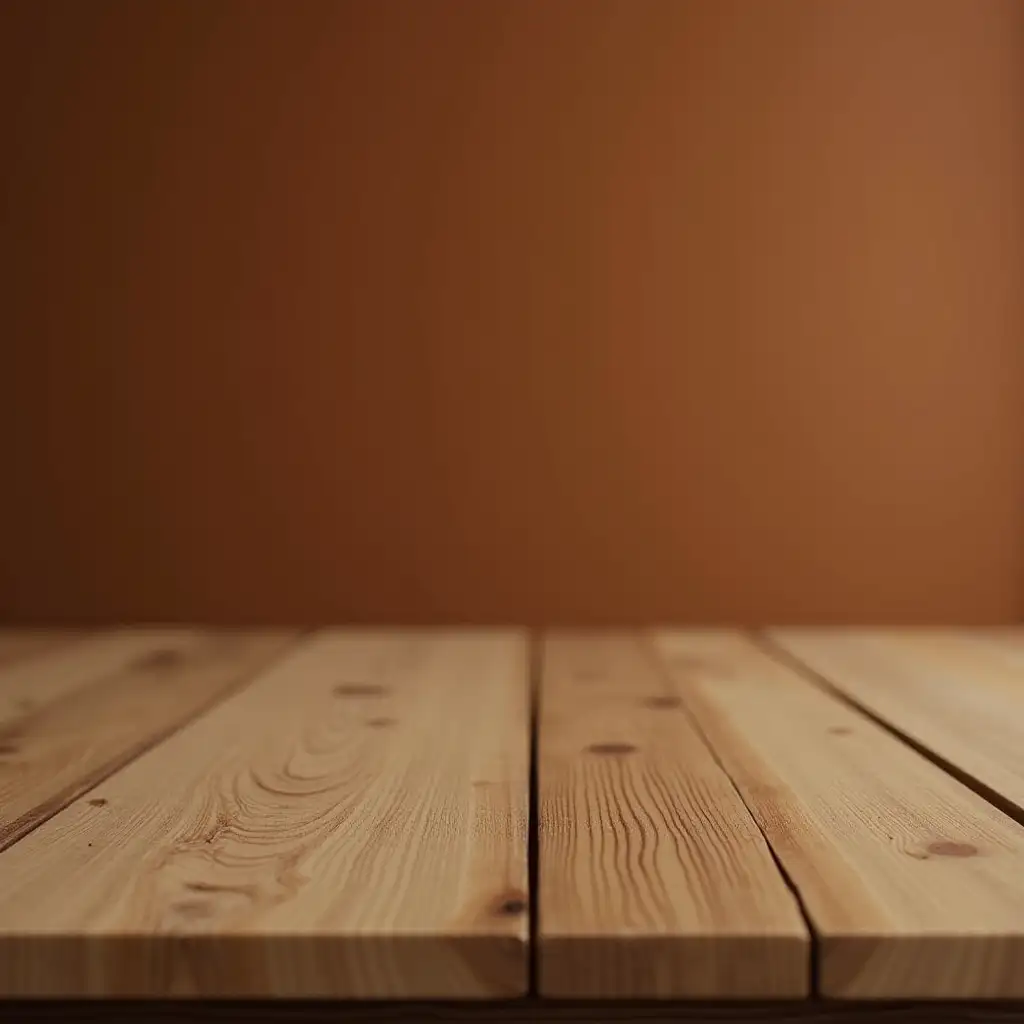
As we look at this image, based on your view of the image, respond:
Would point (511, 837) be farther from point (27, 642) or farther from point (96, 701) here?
point (27, 642)

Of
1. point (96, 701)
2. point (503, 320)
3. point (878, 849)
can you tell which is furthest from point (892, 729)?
point (503, 320)

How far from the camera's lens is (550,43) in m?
2.61

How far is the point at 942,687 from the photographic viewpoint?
1193 mm

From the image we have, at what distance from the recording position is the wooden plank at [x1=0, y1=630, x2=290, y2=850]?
2.53 ft

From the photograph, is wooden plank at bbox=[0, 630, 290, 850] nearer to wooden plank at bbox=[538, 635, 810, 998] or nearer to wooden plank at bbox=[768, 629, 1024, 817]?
wooden plank at bbox=[538, 635, 810, 998]

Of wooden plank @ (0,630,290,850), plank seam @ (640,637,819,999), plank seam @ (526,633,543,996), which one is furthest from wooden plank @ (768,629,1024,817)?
wooden plank @ (0,630,290,850)

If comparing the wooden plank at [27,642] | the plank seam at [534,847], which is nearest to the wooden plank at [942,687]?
the plank seam at [534,847]

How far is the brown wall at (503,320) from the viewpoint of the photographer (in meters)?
2.62

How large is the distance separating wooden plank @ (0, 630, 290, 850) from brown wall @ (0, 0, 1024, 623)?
3.28 feet

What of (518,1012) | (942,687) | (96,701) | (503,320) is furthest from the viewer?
(503,320)

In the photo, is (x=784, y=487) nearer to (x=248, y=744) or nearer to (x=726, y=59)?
(x=726, y=59)

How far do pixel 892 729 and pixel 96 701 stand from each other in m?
0.65

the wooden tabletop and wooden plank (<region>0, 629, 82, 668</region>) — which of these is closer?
the wooden tabletop

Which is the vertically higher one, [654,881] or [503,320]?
[503,320]
